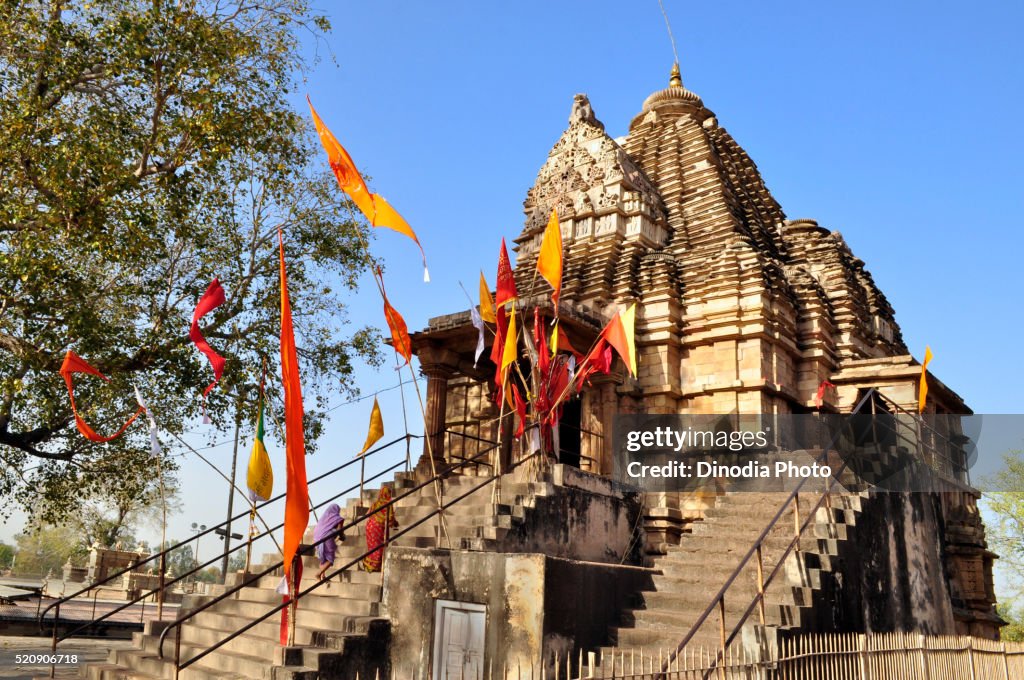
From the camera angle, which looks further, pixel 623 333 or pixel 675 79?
pixel 675 79

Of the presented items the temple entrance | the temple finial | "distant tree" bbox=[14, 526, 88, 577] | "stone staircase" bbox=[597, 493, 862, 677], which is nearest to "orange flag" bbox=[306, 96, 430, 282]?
"stone staircase" bbox=[597, 493, 862, 677]

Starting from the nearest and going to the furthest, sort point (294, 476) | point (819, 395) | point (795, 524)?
1. point (294, 476)
2. point (795, 524)
3. point (819, 395)

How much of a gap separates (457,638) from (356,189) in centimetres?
495

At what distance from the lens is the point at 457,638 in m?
8.16

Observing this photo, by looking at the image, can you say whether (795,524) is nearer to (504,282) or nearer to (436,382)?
(504,282)

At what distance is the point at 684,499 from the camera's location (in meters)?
14.7

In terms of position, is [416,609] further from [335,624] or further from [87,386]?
[87,386]

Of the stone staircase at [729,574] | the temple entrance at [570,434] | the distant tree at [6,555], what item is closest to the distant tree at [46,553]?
the distant tree at [6,555]

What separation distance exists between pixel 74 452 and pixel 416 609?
7.56 meters

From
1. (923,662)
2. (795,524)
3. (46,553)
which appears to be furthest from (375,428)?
(46,553)

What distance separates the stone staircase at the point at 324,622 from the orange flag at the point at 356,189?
3168 mm

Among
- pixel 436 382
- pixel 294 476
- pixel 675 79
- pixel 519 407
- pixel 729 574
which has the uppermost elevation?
pixel 675 79

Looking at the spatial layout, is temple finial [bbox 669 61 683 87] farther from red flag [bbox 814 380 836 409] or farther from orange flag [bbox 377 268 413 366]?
orange flag [bbox 377 268 413 366]

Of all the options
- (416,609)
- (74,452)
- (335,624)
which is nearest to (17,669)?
(74,452)
